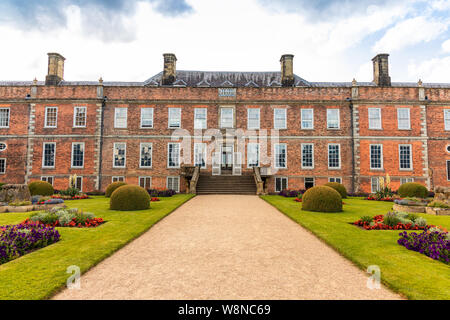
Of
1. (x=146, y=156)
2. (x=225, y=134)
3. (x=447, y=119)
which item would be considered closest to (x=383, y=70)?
(x=447, y=119)

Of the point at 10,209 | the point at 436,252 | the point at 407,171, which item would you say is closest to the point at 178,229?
the point at 436,252

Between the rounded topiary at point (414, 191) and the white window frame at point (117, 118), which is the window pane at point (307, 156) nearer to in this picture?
the rounded topiary at point (414, 191)

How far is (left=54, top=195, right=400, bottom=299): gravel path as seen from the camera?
4.58 meters

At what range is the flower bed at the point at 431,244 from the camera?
643 cm

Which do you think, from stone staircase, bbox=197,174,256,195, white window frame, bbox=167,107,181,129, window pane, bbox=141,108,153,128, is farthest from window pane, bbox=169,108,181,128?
stone staircase, bbox=197,174,256,195

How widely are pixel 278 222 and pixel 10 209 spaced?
1221cm

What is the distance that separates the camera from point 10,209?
13.1 metres

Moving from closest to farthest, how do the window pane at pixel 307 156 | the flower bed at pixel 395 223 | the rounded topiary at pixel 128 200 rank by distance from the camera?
the flower bed at pixel 395 223 → the rounded topiary at pixel 128 200 → the window pane at pixel 307 156

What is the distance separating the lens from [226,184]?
23.2m

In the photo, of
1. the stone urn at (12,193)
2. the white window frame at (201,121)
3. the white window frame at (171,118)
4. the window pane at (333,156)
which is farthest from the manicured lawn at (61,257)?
the window pane at (333,156)

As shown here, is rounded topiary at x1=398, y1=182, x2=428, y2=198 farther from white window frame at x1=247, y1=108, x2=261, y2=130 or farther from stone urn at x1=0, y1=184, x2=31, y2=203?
stone urn at x1=0, y1=184, x2=31, y2=203

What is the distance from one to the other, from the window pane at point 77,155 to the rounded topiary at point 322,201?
20.9 meters
